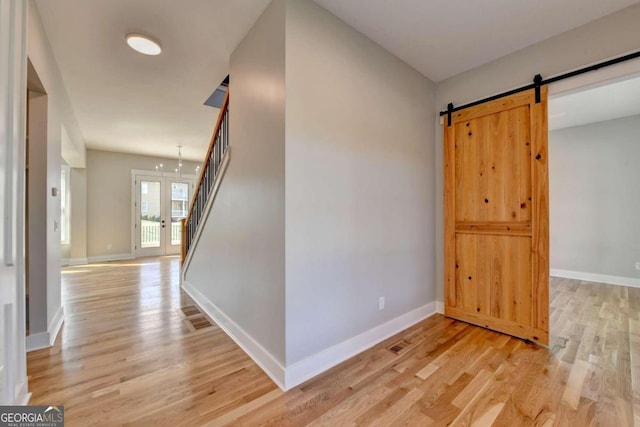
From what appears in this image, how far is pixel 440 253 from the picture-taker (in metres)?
3.01

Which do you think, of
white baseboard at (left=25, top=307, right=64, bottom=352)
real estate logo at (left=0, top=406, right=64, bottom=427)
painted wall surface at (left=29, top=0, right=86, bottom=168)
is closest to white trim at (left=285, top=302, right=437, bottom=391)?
real estate logo at (left=0, top=406, right=64, bottom=427)

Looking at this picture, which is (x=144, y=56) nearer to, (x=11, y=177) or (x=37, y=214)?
(x=37, y=214)

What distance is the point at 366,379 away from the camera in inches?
71.6

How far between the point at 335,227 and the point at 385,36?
5.63ft

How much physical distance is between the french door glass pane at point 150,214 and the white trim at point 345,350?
706cm

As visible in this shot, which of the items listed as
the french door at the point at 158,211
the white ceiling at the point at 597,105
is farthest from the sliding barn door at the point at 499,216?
the french door at the point at 158,211

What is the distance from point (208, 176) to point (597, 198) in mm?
6153

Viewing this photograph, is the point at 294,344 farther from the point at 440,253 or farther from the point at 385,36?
the point at 385,36

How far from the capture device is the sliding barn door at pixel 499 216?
2299 millimetres

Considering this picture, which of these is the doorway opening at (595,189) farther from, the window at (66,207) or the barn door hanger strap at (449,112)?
the window at (66,207)

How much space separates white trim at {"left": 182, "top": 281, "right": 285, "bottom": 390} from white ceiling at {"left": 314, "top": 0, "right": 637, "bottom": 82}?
8.58 feet

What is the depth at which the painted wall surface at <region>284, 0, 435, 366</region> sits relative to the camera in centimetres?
182

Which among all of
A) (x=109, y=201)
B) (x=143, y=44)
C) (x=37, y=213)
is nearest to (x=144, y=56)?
A: (x=143, y=44)

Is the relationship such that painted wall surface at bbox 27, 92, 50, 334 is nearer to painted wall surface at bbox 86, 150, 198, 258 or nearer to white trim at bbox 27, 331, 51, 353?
white trim at bbox 27, 331, 51, 353
